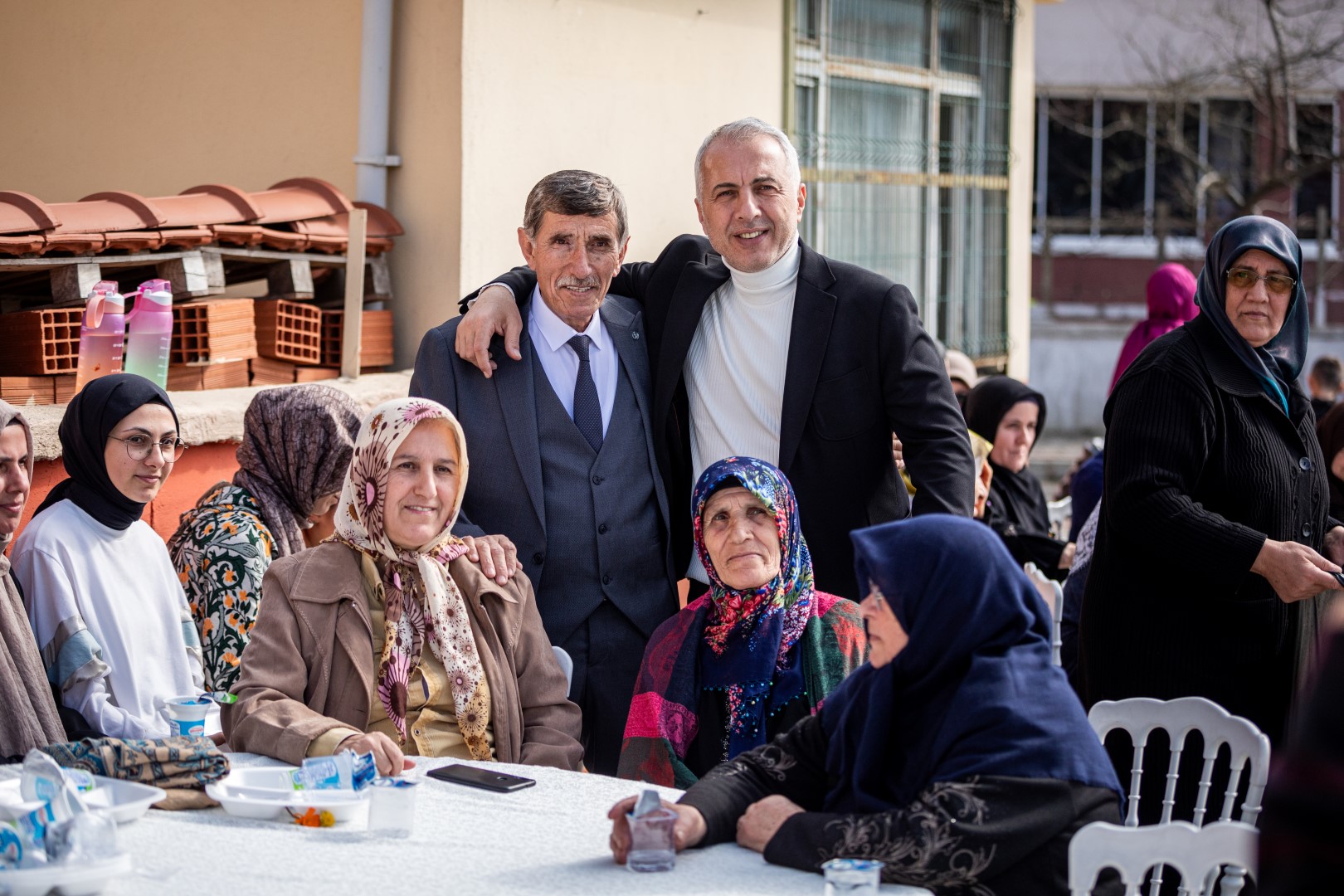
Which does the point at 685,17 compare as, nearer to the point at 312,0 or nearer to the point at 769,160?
the point at 312,0

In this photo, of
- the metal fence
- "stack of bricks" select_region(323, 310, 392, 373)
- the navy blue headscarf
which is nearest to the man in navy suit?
the navy blue headscarf

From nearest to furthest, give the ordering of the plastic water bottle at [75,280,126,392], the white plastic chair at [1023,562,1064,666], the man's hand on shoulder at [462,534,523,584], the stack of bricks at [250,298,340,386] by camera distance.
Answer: the man's hand on shoulder at [462,534,523,584] < the white plastic chair at [1023,562,1064,666] < the plastic water bottle at [75,280,126,392] < the stack of bricks at [250,298,340,386]

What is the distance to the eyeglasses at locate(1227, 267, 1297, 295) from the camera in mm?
3693

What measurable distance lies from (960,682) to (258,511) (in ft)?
7.38

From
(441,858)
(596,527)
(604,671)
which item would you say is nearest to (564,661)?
(604,671)

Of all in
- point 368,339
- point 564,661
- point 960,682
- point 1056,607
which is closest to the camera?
point 960,682

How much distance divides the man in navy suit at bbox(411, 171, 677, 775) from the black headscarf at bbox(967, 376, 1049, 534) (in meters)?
2.78

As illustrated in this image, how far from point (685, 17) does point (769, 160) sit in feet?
10.9

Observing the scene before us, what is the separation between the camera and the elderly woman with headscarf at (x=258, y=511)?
382 centimetres

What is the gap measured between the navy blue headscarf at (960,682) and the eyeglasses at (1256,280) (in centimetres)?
160

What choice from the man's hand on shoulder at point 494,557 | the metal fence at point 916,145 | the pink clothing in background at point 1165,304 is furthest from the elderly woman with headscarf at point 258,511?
the metal fence at point 916,145

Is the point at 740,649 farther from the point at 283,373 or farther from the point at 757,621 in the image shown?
the point at 283,373

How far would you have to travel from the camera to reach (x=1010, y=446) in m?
6.24

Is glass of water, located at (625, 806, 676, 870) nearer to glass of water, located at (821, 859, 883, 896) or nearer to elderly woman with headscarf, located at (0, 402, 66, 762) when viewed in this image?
glass of water, located at (821, 859, 883, 896)
